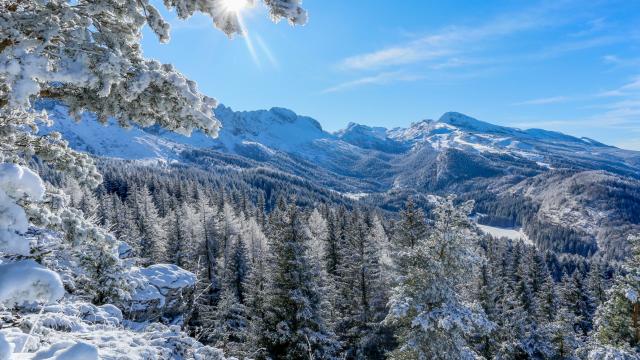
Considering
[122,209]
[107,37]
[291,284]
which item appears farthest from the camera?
[122,209]

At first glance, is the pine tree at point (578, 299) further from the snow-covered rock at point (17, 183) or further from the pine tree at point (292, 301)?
the snow-covered rock at point (17, 183)

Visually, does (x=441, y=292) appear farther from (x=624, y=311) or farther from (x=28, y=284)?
(x=28, y=284)

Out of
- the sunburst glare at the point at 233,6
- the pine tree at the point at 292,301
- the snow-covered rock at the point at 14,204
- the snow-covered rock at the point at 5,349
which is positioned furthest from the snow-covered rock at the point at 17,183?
the pine tree at the point at 292,301

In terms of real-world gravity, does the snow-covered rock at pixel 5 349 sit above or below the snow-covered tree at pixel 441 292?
above

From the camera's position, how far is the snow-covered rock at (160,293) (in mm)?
16203

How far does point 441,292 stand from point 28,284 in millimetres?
15634

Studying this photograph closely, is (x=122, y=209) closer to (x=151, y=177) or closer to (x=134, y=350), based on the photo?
(x=151, y=177)

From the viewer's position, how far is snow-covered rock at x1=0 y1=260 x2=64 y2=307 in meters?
3.56

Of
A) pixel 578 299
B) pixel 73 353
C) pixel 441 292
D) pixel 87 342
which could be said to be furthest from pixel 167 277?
pixel 578 299

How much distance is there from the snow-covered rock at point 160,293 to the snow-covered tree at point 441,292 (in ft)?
31.0

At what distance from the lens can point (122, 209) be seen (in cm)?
7044

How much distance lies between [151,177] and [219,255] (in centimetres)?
9054

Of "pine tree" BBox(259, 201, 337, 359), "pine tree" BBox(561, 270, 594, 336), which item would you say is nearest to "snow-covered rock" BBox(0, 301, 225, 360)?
"pine tree" BBox(259, 201, 337, 359)

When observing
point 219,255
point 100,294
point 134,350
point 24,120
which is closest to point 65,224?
point 24,120
